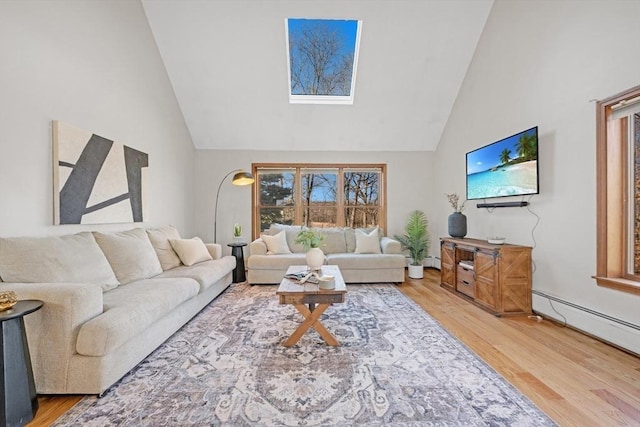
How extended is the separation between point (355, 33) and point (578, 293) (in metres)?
4.13

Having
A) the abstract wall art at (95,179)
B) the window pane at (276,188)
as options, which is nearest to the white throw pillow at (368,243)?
the window pane at (276,188)

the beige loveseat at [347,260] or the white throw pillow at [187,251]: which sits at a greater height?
the white throw pillow at [187,251]

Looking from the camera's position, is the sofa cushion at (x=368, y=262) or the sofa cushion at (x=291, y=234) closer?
the sofa cushion at (x=368, y=262)

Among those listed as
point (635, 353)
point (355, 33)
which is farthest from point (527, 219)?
point (355, 33)

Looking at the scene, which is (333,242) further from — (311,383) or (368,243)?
(311,383)

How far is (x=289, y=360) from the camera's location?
242 centimetres

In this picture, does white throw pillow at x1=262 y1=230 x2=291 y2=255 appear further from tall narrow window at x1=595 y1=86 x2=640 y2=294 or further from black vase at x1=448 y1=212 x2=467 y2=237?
tall narrow window at x1=595 y1=86 x2=640 y2=294

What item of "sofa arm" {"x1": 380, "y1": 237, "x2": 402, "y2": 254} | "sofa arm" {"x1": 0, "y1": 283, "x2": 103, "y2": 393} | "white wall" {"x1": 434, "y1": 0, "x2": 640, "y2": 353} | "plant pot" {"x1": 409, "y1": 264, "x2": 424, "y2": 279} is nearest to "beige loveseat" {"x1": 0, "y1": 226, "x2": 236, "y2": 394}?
"sofa arm" {"x1": 0, "y1": 283, "x2": 103, "y2": 393}

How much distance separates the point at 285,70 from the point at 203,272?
124 inches

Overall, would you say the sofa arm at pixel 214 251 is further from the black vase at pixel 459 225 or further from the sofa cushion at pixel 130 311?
the black vase at pixel 459 225

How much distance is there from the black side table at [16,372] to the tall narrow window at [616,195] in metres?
3.94

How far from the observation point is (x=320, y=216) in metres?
6.38

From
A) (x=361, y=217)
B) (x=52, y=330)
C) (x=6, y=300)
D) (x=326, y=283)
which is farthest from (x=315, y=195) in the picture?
(x=6, y=300)

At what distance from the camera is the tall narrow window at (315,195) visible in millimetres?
6320
